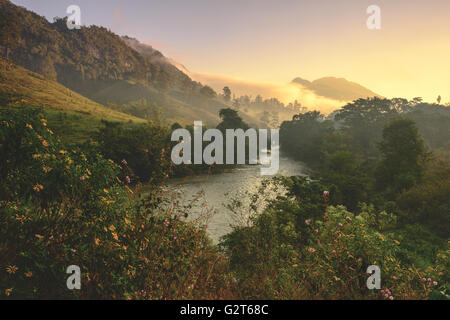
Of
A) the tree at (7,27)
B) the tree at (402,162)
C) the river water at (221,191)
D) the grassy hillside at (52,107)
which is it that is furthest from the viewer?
the tree at (7,27)

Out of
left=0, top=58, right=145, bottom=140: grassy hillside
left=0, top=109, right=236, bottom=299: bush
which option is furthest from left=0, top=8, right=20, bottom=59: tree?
left=0, top=109, right=236, bottom=299: bush

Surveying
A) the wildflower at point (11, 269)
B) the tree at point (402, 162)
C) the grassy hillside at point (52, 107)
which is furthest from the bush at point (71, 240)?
the tree at point (402, 162)

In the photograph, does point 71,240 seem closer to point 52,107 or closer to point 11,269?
point 11,269

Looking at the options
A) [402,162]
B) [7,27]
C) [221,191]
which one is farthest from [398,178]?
[7,27]

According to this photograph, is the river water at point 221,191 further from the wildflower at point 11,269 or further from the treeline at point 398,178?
the wildflower at point 11,269

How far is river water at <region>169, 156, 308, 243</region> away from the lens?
25.4 meters

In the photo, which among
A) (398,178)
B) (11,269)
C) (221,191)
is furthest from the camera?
(221,191)

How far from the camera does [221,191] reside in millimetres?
38500

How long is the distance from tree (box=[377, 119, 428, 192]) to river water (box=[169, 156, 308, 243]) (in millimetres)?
13872

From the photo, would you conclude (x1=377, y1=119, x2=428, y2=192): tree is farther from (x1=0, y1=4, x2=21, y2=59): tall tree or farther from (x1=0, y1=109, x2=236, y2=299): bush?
(x1=0, y1=4, x2=21, y2=59): tall tree

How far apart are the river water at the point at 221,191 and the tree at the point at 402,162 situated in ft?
45.5

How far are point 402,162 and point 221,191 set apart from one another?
23.9m

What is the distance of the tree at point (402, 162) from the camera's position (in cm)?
3189

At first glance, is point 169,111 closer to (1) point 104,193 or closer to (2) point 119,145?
(2) point 119,145
